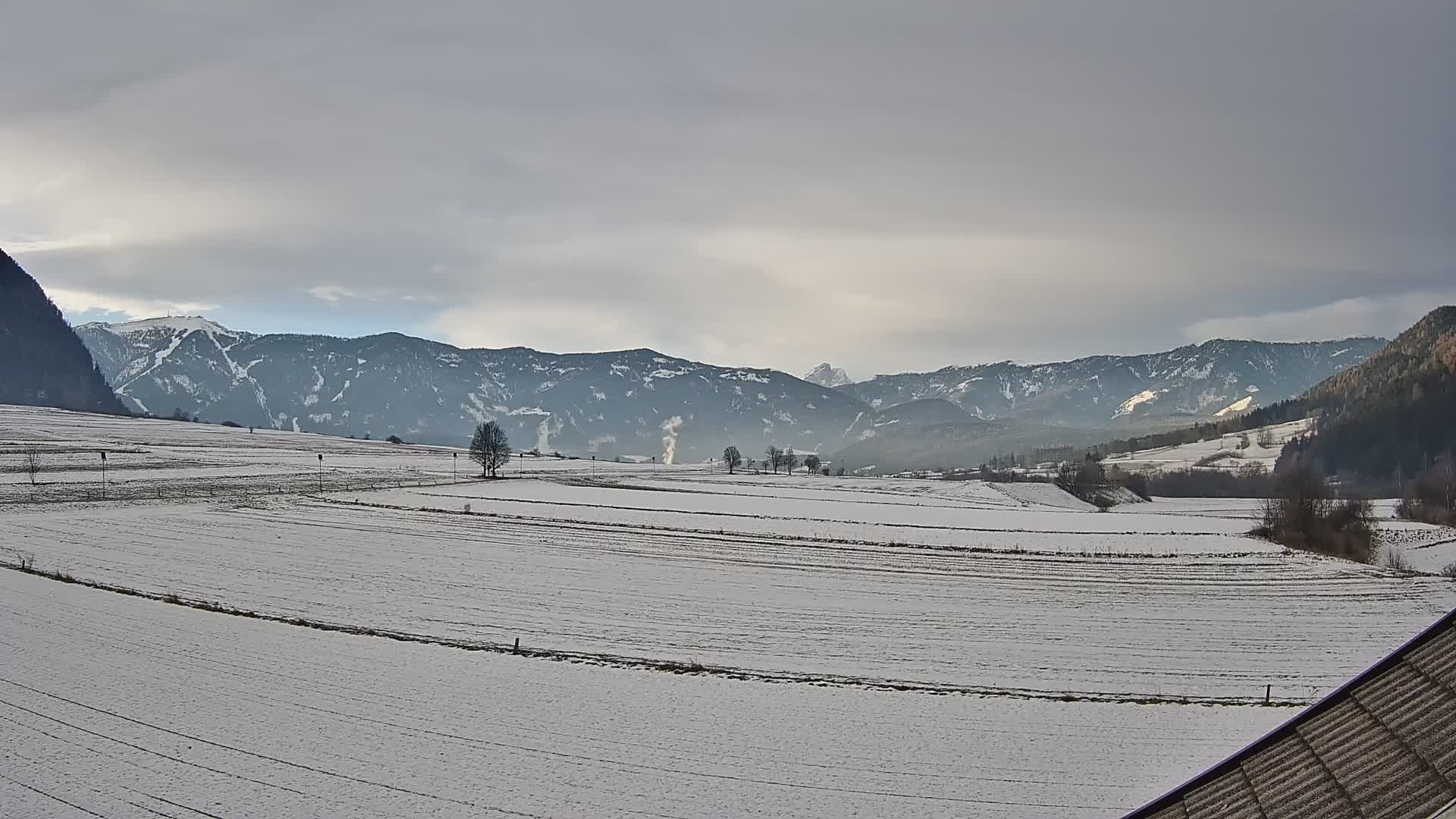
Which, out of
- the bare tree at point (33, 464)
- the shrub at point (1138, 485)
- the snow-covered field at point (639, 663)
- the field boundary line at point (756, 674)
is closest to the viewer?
the snow-covered field at point (639, 663)

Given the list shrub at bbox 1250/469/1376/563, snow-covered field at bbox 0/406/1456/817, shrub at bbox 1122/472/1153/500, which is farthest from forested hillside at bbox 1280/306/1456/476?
snow-covered field at bbox 0/406/1456/817

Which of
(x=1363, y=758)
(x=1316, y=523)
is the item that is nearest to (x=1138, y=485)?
(x=1316, y=523)

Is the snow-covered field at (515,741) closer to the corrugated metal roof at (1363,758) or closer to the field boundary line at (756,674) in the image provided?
the field boundary line at (756,674)

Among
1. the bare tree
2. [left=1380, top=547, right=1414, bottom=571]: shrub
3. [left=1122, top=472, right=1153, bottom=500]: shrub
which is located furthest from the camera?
[left=1122, top=472, right=1153, bottom=500]: shrub

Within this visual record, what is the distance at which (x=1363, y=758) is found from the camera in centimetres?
684

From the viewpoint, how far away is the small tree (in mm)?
124562

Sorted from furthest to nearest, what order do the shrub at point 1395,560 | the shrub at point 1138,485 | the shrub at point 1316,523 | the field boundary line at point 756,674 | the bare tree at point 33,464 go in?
the shrub at point 1138,485, the bare tree at point 33,464, the shrub at point 1316,523, the shrub at point 1395,560, the field boundary line at point 756,674

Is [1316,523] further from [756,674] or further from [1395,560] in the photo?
[756,674]

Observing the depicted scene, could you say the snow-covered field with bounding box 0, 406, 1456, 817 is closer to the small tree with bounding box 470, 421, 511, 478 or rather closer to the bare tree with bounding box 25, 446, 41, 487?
the bare tree with bounding box 25, 446, 41, 487

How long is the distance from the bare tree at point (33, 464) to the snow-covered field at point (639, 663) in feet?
89.4

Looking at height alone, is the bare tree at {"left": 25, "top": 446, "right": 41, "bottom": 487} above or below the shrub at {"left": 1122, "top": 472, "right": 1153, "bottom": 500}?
above

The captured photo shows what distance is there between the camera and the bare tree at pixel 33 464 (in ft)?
269

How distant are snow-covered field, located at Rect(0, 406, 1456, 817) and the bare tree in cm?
2725

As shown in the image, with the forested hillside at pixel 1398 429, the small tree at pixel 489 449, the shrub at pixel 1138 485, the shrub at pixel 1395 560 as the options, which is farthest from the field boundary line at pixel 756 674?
the forested hillside at pixel 1398 429
